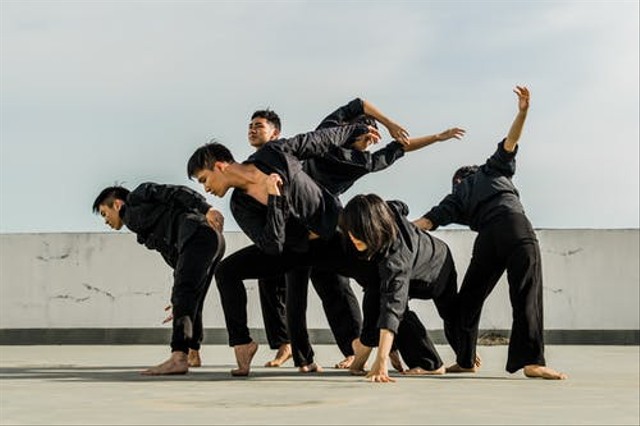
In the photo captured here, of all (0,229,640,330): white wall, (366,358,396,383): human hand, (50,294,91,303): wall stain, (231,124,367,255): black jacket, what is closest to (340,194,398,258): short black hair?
(231,124,367,255): black jacket

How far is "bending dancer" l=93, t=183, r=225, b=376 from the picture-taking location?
6.50 metres

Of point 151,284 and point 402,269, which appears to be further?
point 151,284

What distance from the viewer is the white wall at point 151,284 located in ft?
36.2

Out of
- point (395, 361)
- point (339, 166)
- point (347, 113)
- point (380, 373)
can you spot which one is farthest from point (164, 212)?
point (380, 373)

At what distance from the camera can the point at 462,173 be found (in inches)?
266

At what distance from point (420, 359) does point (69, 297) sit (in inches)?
213

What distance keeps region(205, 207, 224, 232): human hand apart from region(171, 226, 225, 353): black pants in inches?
5.2

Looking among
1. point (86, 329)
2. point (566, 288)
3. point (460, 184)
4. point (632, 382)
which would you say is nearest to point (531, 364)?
point (632, 382)

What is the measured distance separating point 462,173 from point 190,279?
1.57 m

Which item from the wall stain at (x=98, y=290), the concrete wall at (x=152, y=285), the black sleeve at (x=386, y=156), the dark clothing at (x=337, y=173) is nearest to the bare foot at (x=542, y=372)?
the dark clothing at (x=337, y=173)

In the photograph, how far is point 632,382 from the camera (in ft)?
20.2

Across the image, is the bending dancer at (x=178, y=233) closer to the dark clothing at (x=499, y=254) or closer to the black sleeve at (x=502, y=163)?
the dark clothing at (x=499, y=254)

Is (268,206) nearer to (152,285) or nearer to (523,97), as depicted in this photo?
(523,97)

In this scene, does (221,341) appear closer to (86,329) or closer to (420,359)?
(86,329)
